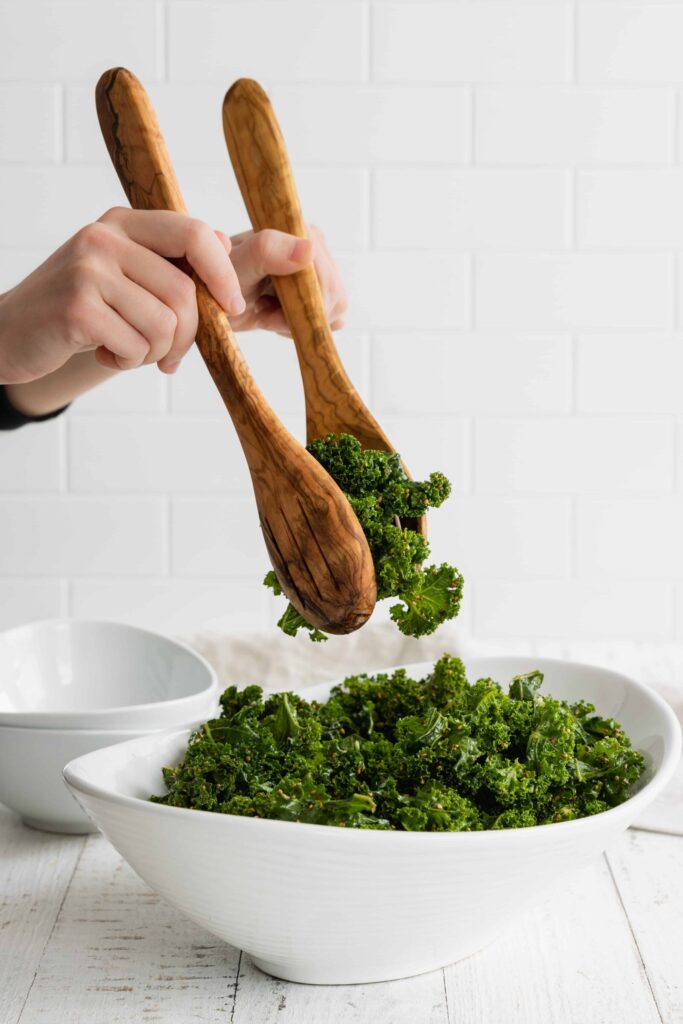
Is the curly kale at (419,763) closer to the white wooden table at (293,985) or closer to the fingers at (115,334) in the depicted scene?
the white wooden table at (293,985)

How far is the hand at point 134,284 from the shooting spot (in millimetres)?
864

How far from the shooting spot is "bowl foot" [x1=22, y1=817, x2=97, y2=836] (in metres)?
1.05

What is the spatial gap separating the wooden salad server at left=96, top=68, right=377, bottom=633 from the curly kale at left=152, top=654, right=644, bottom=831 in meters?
0.12

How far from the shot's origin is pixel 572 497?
2.24 metres

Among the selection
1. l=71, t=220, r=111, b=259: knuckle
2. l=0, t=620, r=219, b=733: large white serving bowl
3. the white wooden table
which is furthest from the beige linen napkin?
l=71, t=220, r=111, b=259: knuckle

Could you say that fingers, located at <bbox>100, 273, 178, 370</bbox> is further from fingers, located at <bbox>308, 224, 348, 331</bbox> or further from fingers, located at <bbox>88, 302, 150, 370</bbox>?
fingers, located at <bbox>308, 224, 348, 331</bbox>

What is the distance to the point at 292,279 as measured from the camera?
1.05 metres

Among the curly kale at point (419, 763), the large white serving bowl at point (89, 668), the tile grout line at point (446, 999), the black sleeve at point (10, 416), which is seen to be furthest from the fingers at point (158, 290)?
the black sleeve at point (10, 416)

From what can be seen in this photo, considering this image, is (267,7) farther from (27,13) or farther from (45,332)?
(45,332)

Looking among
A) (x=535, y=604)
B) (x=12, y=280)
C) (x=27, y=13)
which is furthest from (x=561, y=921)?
(x=27, y=13)

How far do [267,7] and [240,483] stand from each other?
3.11 ft

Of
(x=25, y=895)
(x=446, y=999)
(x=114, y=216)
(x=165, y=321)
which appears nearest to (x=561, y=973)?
(x=446, y=999)

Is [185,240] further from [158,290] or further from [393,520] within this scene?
[393,520]

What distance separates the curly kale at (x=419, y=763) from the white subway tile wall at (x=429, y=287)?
1.29 metres
